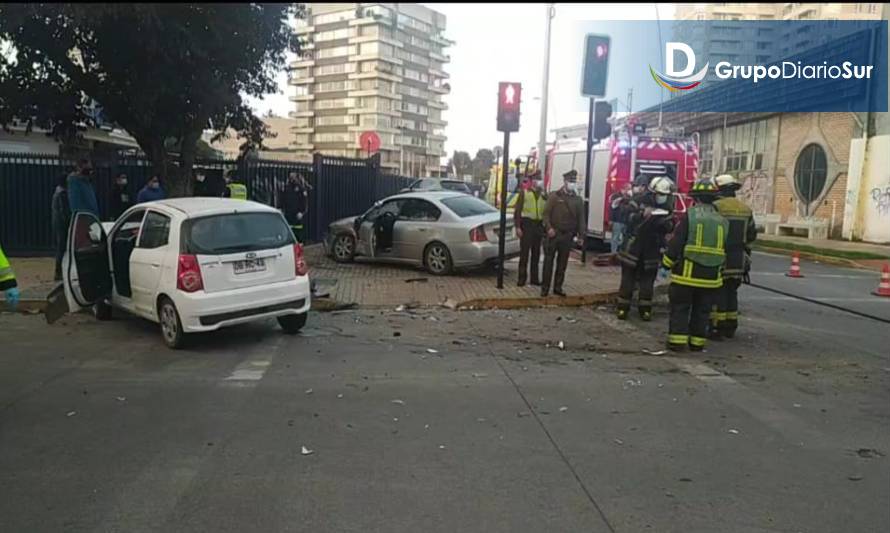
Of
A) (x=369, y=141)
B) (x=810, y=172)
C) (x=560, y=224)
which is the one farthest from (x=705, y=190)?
(x=810, y=172)

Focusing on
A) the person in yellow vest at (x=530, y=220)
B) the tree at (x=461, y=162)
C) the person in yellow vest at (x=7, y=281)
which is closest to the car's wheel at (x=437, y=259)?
the person in yellow vest at (x=530, y=220)

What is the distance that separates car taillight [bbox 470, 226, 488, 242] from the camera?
40.5 feet

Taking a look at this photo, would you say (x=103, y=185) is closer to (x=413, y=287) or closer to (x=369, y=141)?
(x=413, y=287)

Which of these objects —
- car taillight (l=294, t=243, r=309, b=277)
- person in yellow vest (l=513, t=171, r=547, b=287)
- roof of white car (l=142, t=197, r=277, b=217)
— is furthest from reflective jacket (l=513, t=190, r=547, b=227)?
roof of white car (l=142, t=197, r=277, b=217)

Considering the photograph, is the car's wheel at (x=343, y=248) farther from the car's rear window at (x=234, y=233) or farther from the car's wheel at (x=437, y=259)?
the car's rear window at (x=234, y=233)

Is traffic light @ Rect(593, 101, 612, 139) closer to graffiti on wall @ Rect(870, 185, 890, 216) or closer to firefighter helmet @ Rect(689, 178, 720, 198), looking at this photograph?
firefighter helmet @ Rect(689, 178, 720, 198)

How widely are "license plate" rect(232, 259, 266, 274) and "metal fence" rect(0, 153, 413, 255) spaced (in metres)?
6.49

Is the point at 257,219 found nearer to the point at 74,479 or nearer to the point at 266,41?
the point at 74,479

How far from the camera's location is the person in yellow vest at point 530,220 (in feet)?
37.3

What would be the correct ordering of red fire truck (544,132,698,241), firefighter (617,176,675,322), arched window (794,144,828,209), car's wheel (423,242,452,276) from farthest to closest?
arched window (794,144,828,209) → red fire truck (544,132,698,241) → car's wheel (423,242,452,276) → firefighter (617,176,675,322)

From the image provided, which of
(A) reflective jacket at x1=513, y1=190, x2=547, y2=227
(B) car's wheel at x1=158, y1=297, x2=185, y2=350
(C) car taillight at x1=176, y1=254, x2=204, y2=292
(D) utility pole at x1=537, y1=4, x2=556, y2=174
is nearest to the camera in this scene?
(C) car taillight at x1=176, y1=254, x2=204, y2=292

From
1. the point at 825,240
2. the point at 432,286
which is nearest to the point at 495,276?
the point at 432,286

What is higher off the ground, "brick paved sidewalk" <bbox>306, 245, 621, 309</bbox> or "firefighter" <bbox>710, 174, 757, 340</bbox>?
"firefighter" <bbox>710, 174, 757, 340</bbox>

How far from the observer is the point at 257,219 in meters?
8.08
